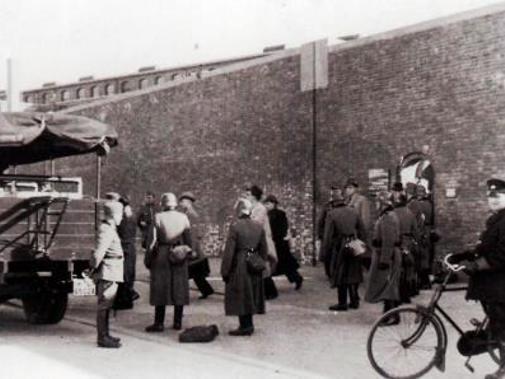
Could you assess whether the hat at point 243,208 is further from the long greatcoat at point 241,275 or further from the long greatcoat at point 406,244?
the long greatcoat at point 406,244

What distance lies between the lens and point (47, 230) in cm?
1000

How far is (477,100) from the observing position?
615 inches

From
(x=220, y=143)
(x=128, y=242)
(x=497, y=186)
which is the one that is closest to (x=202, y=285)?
(x=128, y=242)

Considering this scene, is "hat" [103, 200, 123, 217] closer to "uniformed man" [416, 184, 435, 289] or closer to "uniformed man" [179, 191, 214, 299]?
"uniformed man" [179, 191, 214, 299]

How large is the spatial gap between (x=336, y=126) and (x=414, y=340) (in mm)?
12320

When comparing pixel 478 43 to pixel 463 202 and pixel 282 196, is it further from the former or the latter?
pixel 282 196

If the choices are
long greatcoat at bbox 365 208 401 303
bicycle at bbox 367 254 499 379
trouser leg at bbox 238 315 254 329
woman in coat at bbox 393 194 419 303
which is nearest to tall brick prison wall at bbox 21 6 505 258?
woman in coat at bbox 393 194 419 303

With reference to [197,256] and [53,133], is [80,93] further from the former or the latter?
[53,133]

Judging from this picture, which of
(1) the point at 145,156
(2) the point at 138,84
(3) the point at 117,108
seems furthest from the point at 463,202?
(2) the point at 138,84

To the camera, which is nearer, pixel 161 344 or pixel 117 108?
pixel 161 344

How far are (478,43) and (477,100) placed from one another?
108 centimetres

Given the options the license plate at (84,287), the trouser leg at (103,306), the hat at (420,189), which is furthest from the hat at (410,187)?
the trouser leg at (103,306)

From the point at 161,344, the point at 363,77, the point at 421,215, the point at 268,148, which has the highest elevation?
the point at 363,77

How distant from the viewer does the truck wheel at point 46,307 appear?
10953 millimetres
